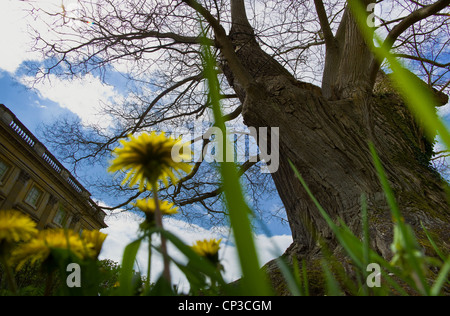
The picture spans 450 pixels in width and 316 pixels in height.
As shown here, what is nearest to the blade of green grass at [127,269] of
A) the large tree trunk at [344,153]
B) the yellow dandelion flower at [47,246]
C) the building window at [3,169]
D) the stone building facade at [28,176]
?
the yellow dandelion flower at [47,246]

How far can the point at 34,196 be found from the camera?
12.8 metres

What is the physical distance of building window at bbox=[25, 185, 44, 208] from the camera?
12562 mm

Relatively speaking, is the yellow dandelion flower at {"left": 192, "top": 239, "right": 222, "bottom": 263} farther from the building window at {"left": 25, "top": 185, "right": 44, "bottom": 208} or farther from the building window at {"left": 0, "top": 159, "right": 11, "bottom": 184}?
the building window at {"left": 25, "top": 185, "right": 44, "bottom": 208}

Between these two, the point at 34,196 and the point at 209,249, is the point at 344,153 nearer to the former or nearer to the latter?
the point at 209,249

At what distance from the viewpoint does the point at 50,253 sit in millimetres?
382

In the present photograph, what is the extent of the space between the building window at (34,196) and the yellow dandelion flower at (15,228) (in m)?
15.2

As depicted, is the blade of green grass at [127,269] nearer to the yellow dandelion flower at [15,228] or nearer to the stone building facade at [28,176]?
the yellow dandelion flower at [15,228]

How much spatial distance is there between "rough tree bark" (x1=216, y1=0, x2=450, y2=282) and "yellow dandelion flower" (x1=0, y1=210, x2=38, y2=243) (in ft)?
3.21

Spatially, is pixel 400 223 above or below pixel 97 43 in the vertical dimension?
below

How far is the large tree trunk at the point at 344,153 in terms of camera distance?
4.80ft

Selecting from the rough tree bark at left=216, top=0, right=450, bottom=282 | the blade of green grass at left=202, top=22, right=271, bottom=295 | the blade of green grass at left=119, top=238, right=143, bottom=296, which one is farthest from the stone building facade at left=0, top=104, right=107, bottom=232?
the blade of green grass at left=202, top=22, right=271, bottom=295
